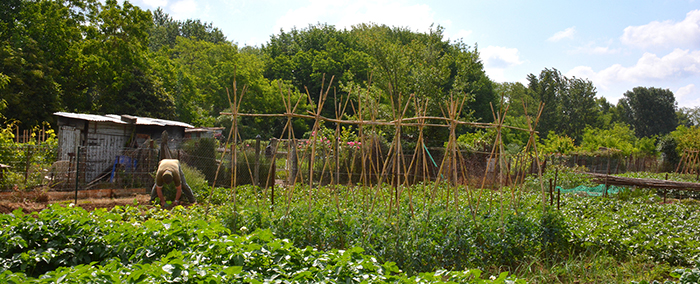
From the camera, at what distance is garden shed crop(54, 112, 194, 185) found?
1061 cm

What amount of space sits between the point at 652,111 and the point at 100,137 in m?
Answer: 57.8

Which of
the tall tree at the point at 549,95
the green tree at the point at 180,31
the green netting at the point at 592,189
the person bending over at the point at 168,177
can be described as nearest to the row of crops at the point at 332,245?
the person bending over at the point at 168,177

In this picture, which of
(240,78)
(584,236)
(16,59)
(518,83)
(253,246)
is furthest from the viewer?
(518,83)

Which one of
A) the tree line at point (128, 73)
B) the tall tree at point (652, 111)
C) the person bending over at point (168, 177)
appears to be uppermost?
the tall tree at point (652, 111)

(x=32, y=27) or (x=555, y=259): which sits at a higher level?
(x=32, y=27)

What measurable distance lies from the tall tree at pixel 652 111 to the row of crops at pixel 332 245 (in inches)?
2137

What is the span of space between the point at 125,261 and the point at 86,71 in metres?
18.5

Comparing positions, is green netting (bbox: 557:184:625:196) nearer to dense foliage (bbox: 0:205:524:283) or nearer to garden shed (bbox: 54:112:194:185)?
dense foliage (bbox: 0:205:524:283)

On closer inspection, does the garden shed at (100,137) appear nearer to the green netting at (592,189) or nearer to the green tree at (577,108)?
the green netting at (592,189)

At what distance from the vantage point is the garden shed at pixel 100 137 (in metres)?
10.6

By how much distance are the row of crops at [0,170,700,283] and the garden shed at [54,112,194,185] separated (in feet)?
18.2

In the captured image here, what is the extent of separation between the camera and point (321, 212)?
15.5ft

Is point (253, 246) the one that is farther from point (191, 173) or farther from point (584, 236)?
point (191, 173)

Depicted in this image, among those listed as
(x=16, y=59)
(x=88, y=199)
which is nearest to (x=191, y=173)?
(x=88, y=199)
